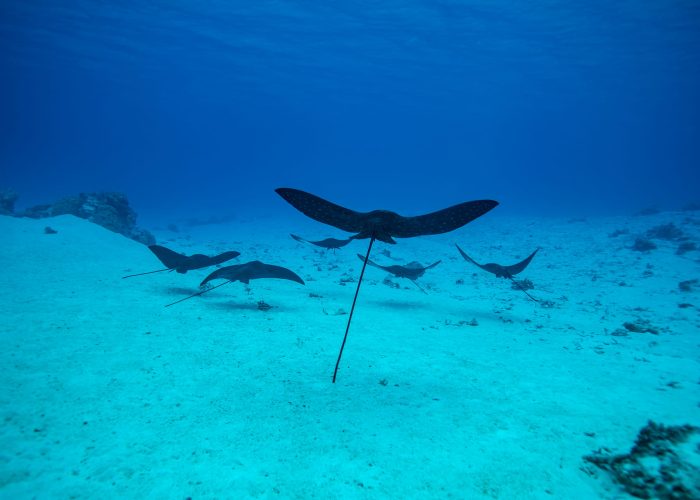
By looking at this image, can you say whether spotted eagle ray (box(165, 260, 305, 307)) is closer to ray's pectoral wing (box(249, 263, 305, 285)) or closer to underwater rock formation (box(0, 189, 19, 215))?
ray's pectoral wing (box(249, 263, 305, 285))

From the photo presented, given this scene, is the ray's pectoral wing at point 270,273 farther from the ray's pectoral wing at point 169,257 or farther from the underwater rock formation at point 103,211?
the underwater rock formation at point 103,211

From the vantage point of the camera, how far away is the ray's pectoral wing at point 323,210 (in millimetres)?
4141

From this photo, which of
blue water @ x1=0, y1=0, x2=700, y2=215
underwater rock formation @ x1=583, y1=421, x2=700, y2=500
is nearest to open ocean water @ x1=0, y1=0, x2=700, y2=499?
underwater rock formation @ x1=583, y1=421, x2=700, y2=500

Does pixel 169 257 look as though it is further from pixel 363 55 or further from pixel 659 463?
pixel 363 55

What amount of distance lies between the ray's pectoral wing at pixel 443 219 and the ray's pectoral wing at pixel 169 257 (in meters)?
5.30

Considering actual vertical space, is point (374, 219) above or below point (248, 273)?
above

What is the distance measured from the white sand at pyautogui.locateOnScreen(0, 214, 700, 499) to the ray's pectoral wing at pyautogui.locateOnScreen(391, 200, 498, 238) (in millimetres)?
1943

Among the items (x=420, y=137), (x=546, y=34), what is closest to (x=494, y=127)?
(x=420, y=137)

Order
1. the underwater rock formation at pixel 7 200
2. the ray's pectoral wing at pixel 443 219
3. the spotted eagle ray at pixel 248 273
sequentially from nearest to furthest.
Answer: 1. the ray's pectoral wing at pixel 443 219
2. the spotted eagle ray at pixel 248 273
3. the underwater rock formation at pixel 7 200

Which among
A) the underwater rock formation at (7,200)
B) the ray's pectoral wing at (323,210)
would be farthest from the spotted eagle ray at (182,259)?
the underwater rock formation at (7,200)

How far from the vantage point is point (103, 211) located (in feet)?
52.0

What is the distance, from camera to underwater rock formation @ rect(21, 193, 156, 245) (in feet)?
50.8

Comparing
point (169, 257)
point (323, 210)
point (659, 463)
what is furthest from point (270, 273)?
point (659, 463)

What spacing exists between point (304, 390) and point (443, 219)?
8.57 feet
